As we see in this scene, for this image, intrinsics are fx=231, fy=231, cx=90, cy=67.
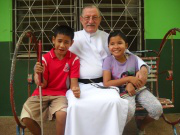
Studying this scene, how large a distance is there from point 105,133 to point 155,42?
2.10m

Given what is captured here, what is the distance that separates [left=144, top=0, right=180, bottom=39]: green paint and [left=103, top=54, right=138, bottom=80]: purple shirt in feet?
4.19

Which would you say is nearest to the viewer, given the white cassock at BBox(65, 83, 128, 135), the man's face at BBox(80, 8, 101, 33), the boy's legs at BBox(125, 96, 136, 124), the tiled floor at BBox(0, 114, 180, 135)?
the white cassock at BBox(65, 83, 128, 135)

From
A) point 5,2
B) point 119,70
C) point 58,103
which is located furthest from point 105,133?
point 5,2

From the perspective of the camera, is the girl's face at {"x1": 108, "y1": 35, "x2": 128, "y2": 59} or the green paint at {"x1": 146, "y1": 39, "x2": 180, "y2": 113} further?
the green paint at {"x1": 146, "y1": 39, "x2": 180, "y2": 113}

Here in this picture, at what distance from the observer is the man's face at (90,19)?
275 cm

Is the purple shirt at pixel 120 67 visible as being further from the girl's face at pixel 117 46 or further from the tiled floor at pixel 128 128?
the tiled floor at pixel 128 128

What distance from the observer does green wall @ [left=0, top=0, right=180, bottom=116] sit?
373cm

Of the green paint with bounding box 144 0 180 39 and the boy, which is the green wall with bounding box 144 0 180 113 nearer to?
the green paint with bounding box 144 0 180 39

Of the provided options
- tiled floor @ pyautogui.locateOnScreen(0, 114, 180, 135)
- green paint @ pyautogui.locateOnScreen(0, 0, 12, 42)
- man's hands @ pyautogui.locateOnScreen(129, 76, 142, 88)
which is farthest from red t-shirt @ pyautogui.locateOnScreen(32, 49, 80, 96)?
green paint @ pyautogui.locateOnScreen(0, 0, 12, 42)

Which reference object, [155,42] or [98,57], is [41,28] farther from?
[155,42]

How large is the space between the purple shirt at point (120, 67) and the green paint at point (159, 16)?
128 cm

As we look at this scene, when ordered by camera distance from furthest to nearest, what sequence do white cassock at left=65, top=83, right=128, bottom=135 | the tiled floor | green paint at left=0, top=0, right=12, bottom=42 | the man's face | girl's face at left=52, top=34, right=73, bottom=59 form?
green paint at left=0, top=0, right=12, bottom=42 < the tiled floor < the man's face < girl's face at left=52, top=34, right=73, bottom=59 < white cassock at left=65, top=83, right=128, bottom=135

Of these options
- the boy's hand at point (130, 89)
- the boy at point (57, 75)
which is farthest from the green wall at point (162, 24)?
the boy at point (57, 75)

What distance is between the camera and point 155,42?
3.77 m
